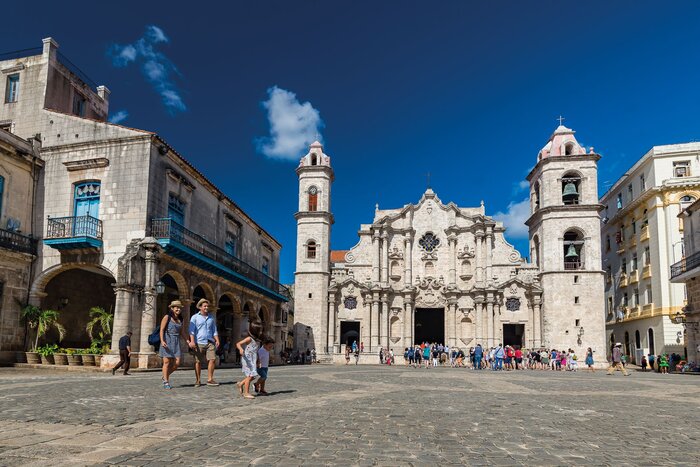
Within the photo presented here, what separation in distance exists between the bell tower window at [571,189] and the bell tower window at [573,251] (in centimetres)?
252

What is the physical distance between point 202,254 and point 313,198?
21274 millimetres

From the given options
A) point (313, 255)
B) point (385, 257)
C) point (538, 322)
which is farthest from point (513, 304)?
point (313, 255)

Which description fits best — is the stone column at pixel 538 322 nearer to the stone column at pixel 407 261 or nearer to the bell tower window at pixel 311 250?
the stone column at pixel 407 261

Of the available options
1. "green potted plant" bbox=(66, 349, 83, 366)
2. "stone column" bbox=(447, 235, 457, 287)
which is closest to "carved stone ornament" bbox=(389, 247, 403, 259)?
"stone column" bbox=(447, 235, 457, 287)

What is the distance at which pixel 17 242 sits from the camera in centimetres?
1895

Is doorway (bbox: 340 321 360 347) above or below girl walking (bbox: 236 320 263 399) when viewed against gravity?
below

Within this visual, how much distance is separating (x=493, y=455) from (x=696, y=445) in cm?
239

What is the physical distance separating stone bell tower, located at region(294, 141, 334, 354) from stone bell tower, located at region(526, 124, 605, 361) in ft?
52.8

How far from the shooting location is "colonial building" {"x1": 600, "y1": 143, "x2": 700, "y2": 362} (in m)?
35.3

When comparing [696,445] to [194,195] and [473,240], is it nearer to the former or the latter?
[194,195]

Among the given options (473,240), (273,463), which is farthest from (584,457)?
(473,240)

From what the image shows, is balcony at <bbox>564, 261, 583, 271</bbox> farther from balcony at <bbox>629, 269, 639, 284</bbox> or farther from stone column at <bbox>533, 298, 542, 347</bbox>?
balcony at <bbox>629, 269, 639, 284</bbox>

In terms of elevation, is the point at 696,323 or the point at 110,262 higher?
the point at 110,262

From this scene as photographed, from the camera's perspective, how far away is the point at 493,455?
4.71 meters
